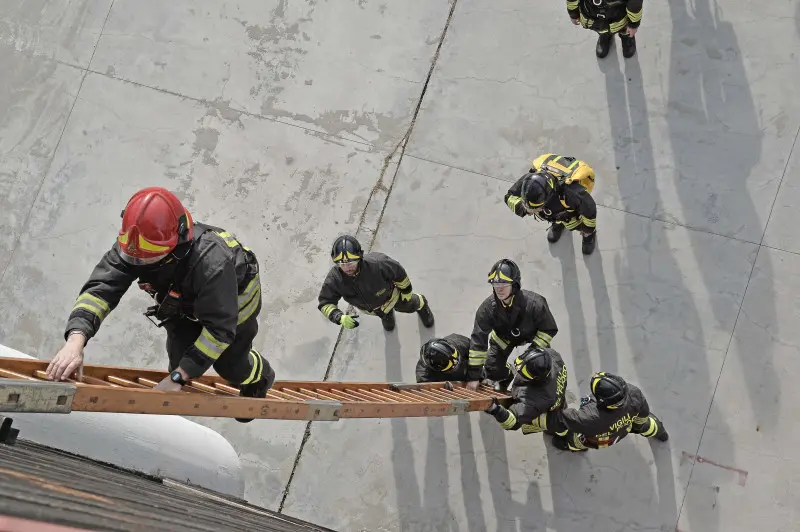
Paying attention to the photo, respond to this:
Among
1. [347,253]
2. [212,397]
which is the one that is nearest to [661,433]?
[347,253]

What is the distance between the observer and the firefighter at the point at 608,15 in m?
6.56

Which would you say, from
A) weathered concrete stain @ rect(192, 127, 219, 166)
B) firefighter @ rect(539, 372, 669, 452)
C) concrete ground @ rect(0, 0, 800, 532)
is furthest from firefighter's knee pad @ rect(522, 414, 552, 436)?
weathered concrete stain @ rect(192, 127, 219, 166)

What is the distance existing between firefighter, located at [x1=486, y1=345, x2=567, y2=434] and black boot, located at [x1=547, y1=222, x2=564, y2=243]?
1.29 m

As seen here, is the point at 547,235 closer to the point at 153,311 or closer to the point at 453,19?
the point at 453,19

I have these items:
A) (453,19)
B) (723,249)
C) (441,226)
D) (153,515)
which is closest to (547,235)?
Answer: (441,226)

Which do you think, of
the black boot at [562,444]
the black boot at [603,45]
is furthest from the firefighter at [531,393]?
the black boot at [603,45]

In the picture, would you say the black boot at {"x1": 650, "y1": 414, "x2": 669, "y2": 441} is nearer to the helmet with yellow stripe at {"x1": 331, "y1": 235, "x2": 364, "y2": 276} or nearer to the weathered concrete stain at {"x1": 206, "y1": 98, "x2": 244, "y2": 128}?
the helmet with yellow stripe at {"x1": 331, "y1": 235, "x2": 364, "y2": 276}

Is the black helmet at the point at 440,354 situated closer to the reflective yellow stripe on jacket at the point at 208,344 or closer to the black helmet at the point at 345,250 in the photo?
the black helmet at the point at 345,250

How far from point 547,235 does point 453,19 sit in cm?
225

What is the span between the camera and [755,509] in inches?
251

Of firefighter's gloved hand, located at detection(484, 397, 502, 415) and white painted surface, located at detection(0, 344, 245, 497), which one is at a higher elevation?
firefighter's gloved hand, located at detection(484, 397, 502, 415)

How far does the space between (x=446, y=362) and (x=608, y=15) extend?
300cm

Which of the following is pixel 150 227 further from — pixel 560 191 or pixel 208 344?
pixel 560 191

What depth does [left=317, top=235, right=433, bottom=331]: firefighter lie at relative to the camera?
5.96m
